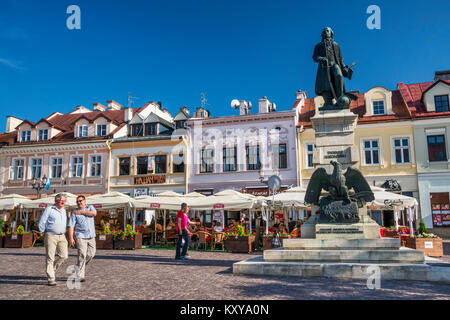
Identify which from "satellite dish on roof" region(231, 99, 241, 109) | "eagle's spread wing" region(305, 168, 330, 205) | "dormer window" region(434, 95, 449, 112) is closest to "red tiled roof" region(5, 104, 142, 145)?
"satellite dish on roof" region(231, 99, 241, 109)

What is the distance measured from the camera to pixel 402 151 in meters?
24.8

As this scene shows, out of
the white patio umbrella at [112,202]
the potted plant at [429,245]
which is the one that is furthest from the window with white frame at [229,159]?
the potted plant at [429,245]

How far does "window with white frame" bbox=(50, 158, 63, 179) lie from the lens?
101 feet

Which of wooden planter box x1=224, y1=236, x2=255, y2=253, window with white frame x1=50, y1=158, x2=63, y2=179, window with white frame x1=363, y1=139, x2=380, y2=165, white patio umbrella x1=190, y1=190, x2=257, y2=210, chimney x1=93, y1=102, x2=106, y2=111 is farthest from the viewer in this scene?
chimney x1=93, y1=102, x2=106, y2=111

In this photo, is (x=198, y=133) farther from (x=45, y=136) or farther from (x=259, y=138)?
(x=45, y=136)

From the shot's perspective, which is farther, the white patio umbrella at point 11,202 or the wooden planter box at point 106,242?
the white patio umbrella at point 11,202

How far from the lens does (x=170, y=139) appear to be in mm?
29094

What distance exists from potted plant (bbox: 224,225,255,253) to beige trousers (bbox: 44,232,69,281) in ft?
28.6

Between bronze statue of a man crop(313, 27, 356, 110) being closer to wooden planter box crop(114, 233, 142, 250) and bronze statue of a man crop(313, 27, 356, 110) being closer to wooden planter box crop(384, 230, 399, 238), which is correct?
wooden planter box crop(384, 230, 399, 238)

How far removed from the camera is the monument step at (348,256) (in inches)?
306

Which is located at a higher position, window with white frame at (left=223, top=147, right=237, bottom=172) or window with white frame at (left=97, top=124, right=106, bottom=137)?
window with white frame at (left=97, top=124, right=106, bottom=137)

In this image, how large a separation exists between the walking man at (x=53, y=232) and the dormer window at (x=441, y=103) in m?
24.7

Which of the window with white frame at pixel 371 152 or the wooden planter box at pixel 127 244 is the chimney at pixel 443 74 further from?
the wooden planter box at pixel 127 244

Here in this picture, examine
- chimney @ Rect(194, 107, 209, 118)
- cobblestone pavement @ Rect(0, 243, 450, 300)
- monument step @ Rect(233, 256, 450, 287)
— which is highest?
chimney @ Rect(194, 107, 209, 118)
